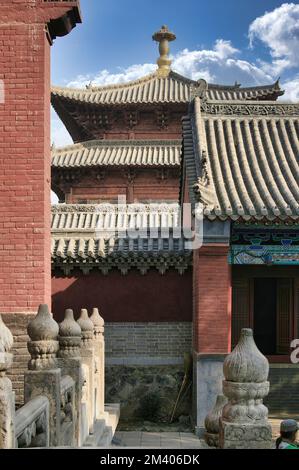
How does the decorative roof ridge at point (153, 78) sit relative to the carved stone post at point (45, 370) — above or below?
above

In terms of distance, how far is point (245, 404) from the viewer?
4.42 metres

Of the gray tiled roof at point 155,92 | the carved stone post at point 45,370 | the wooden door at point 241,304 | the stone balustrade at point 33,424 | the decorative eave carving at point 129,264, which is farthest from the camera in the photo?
the gray tiled roof at point 155,92

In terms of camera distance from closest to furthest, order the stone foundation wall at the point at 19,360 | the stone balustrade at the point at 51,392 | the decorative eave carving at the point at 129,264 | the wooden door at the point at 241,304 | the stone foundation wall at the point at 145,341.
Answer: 1. the stone balustrade at the point at 51,392
2. the stone foundation wall at the point at 19,360
3. the wooden door at the point at 241,304
4. the decorative eave carving at the point at 129,264
5. the stone foundation wall at the point at 145,341

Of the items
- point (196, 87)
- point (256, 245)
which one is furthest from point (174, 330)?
point (196, 87)

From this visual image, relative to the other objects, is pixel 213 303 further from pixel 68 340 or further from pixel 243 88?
pixel 243 88

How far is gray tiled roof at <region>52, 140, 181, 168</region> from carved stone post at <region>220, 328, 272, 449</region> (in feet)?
52.0

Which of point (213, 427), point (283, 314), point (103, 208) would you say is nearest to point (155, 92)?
point (103, 208)

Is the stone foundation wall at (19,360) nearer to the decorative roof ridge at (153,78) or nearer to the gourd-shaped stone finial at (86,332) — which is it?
the gourd-shaped stone finial at (86,332)

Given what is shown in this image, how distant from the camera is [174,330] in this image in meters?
14.5

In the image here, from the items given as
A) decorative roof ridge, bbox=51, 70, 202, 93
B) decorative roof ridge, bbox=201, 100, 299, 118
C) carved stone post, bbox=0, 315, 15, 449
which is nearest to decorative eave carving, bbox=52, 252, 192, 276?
decorative roof ridge, bbox=201, 100, 299, 118

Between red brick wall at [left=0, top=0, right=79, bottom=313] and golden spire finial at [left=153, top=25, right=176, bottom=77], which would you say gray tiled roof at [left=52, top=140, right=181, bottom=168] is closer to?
golden spire finial at [left=153, top=25, right=176, bottom=77]

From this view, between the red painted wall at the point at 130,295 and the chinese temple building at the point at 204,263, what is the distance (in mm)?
22

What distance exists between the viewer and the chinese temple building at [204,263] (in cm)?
1236

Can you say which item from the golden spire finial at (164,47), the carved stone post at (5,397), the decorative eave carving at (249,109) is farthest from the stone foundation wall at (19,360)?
the golden spire finial at (164,47)
